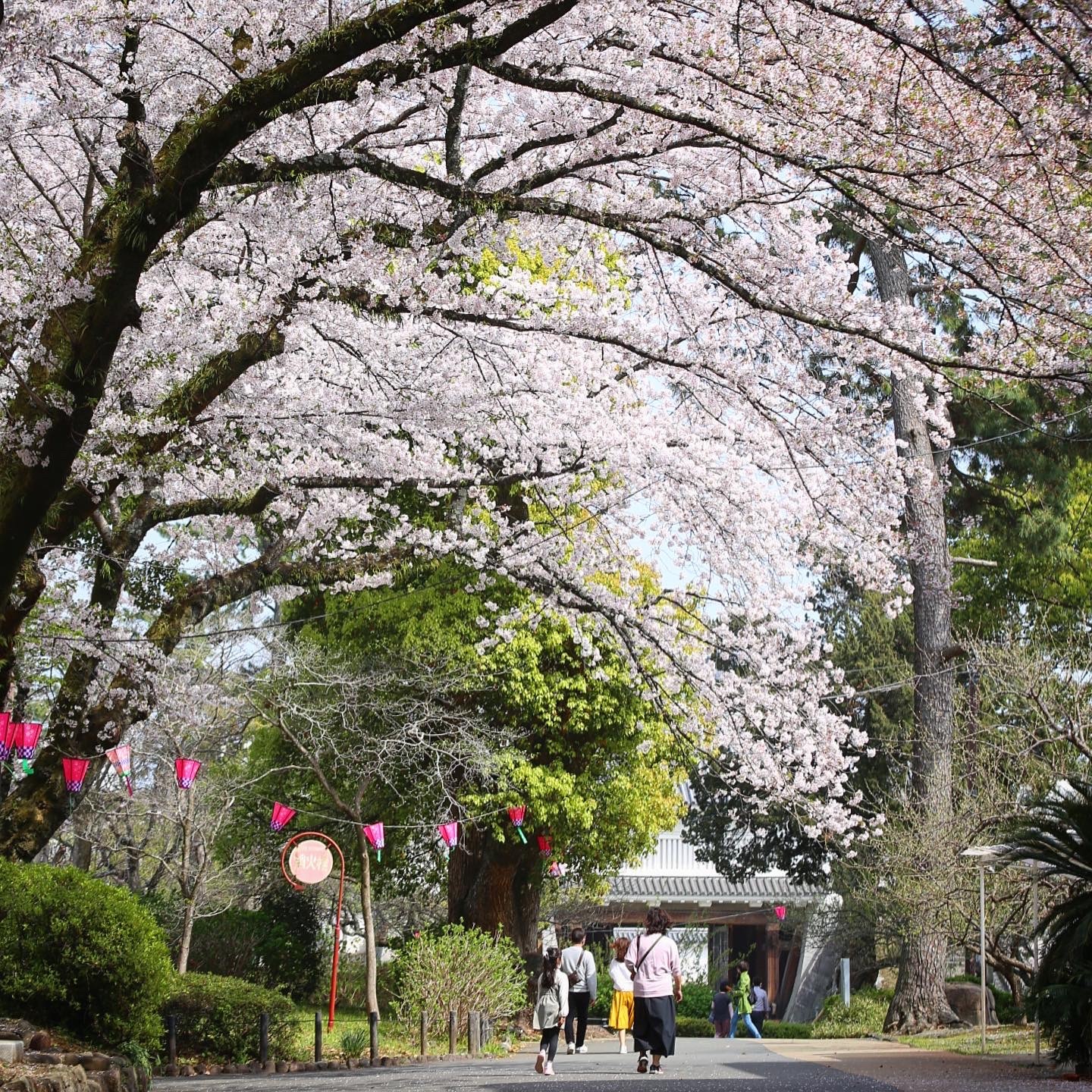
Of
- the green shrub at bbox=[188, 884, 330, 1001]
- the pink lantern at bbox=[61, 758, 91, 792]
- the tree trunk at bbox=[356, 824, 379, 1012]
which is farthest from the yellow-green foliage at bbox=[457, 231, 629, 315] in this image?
the green shrub at bbox=[188, 884, 330, 1001]

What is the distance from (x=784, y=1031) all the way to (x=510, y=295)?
20.8 m

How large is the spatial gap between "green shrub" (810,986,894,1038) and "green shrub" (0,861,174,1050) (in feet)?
48.4

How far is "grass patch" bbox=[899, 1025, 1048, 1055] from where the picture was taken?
1479 centimetres

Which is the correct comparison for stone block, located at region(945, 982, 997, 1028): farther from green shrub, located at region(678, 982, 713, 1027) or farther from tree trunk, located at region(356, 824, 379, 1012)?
tree trunk, located at region(356, 824, 379, 1012)

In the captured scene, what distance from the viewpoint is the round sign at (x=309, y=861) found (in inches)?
644

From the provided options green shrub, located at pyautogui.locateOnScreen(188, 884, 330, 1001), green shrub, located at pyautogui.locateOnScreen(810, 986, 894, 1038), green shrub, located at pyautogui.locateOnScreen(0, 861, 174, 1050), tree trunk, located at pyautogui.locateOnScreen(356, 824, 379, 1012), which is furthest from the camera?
green shrub, located at pyautogui.locateOnScreen(810, 986, 894, 1038)

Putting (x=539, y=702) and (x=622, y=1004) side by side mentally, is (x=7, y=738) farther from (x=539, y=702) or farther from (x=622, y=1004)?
(x=622, y=1004)

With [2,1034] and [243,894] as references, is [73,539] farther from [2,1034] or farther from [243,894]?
[243,894]

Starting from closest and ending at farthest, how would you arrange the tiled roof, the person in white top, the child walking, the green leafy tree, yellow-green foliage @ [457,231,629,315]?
yellow-green foliage @ [457,231,629,315] < the child walking < the person in white top < the green leafy tree < the tiled roof

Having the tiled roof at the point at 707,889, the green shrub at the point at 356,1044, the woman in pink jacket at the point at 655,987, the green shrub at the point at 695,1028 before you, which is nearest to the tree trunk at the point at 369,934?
the green shrub at the point at 356,1044

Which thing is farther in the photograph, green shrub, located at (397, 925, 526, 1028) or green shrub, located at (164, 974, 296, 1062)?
green shrub, located at (397, 925, 526, 1028)

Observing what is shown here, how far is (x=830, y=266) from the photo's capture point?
345 inches

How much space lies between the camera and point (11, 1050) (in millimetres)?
7898

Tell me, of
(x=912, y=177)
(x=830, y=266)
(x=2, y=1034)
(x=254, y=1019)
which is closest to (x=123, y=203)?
(x=912, y=177)
